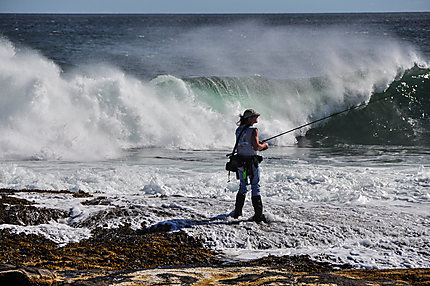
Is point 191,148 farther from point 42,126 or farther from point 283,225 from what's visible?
point 283,225

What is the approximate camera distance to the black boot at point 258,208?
287 inches

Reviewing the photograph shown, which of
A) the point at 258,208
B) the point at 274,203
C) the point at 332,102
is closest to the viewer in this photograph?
the point at 258,208

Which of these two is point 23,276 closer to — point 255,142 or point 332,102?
point 255,142

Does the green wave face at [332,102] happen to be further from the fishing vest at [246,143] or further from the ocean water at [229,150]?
the fishing vest at [246,143]

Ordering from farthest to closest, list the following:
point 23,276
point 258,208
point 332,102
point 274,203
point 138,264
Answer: point 332,102 → point 274,203 → point 258,208 → point 138,264 → point 23,276

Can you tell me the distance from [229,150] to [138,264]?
1001 cm

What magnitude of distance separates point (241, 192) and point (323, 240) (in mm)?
1330

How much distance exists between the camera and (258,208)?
7309 mm

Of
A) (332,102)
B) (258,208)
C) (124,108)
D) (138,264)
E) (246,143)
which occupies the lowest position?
(138,264)

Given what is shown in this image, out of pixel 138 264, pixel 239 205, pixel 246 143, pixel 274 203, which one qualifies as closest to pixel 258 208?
pixel 239 205

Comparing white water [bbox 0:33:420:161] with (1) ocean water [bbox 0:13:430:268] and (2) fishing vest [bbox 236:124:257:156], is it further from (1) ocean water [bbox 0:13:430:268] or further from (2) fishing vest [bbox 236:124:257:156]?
(2) fishing vest [bbox 236:124:257:156]

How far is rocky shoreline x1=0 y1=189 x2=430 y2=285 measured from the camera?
4375 mm

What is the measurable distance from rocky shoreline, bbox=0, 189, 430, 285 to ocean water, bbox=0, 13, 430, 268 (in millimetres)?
281

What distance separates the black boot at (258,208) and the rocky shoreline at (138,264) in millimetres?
1102
